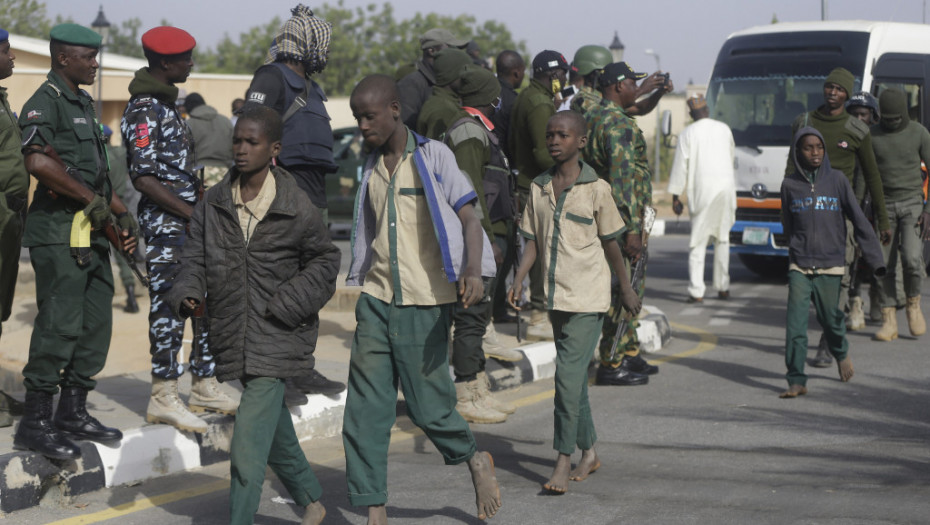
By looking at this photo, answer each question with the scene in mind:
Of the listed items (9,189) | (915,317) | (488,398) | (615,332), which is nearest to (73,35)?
(9,189)

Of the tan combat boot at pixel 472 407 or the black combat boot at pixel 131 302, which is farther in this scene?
the black combat boot at pixel 131 302

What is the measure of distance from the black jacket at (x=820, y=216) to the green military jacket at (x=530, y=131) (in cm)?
167

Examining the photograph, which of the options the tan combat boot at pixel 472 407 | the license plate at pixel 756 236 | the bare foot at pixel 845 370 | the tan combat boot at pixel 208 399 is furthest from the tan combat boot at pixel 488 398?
the license plate at pixel 756 236

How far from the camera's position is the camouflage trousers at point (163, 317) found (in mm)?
6156

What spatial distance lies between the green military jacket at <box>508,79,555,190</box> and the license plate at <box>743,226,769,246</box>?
593 centimetres

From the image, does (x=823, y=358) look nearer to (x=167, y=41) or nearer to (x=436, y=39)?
(x=436, y=39)

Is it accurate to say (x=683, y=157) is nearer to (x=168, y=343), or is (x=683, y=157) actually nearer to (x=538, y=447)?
(x=538, y=447)

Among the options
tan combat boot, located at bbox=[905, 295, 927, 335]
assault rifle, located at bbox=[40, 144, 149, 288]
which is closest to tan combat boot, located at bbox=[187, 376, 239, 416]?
assault rifle, located at bbox=[40, 144, 149, 288]

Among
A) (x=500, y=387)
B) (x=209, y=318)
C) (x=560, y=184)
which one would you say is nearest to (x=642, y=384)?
(x=500, y=387)

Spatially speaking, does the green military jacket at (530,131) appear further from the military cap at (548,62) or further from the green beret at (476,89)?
the green beret at (476,89)

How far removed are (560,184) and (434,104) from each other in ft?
5.05

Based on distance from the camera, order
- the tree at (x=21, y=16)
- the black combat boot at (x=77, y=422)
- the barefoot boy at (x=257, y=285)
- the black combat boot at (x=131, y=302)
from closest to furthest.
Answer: the barefoot boy at (x=257, y=285) < the black combat boot at (x=77, y=422) < the black combat boot at (x=131, y=302) < the tree at (x=21, y=16)

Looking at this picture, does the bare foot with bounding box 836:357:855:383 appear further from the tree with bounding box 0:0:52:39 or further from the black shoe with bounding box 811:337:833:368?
the tree with bounding box 0:0:52:39

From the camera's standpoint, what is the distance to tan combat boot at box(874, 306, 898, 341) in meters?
10.5
